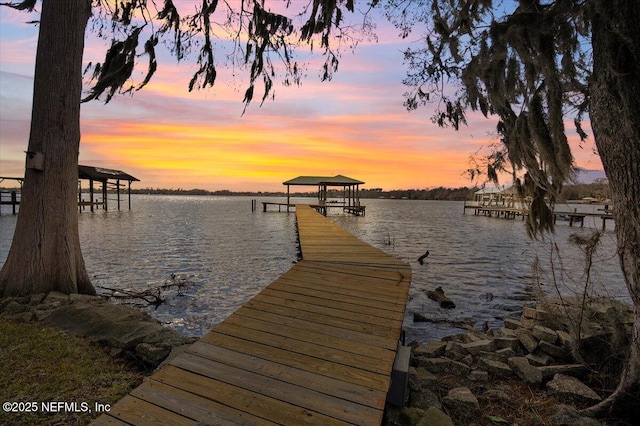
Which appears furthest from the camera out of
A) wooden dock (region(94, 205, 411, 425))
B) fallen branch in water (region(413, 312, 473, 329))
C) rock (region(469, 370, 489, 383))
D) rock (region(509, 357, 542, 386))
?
fallen branch in water (region(413, 312, 473, 329))

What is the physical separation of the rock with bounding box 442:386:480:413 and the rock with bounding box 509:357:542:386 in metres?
0.93

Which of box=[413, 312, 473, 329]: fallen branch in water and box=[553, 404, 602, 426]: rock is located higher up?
box=[553, 404, 602, 426]: rock

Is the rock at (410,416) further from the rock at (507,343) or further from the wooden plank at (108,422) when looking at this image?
the rock at (507,343)

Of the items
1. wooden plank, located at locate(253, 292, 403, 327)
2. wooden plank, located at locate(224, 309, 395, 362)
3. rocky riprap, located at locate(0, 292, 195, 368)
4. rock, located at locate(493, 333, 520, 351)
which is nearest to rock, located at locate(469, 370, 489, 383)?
wooden plank, located at locate(253, 292, 403, 327)

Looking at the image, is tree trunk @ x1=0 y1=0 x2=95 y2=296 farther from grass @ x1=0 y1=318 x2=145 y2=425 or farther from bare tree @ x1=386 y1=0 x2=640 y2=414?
bare tree @ x1=386 y1=0 x2=640 y2=414

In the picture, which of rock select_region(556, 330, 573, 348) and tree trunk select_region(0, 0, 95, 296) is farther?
tree trunk select_region(0, 0, 95, 296)

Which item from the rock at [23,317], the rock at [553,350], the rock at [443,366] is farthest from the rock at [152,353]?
the rock at [553,350]

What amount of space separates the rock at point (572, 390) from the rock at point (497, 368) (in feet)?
1.43

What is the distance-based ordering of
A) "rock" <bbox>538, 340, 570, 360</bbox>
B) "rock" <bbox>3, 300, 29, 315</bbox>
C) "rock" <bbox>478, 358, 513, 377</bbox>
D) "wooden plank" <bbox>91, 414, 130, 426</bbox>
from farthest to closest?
"rock" <bbox>3, 300, 29, 315</bbox> → "rock" <bbox>538, 340, 570, 360</bbox> → "rock" <bbox>478, 358, 513, 377</bbox> → "wooden plank" <bbox>91, 414, 130, 426</bbox>

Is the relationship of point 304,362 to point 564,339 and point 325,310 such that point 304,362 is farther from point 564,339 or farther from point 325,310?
point 564,339

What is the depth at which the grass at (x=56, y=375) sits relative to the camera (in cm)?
264

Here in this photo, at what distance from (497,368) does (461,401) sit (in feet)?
3.62

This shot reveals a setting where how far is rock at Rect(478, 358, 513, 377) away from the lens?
3.76 meters

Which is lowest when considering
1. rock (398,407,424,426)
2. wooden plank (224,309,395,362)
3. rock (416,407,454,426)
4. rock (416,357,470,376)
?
rock (416,357,470,376)
